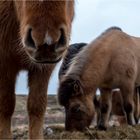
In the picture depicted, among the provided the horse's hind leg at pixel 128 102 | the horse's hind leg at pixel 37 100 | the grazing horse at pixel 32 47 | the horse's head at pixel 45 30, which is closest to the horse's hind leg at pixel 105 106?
the horse's hind leg at pixel 128 102

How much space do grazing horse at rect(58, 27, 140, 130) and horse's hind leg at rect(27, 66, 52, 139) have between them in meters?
3.28

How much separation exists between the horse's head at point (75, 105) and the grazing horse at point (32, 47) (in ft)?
11.2

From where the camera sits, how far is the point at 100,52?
10.8 meters

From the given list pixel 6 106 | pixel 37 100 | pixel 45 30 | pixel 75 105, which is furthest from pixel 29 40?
pixel 75 105

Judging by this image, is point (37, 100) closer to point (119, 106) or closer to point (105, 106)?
point (105, 106)

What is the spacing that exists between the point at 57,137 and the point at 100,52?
3.31 meters

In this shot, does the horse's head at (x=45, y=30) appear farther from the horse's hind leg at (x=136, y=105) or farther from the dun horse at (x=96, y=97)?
the horse's hind leg at (x=136, y=105)

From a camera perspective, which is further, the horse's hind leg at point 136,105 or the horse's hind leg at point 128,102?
the horse's hind leg at point 136,105

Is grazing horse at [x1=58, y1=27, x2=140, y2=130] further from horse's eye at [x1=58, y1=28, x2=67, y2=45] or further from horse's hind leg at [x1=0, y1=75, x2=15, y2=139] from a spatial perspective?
horse's eye at [x1=58, y1=28, x2=67, y2=45]

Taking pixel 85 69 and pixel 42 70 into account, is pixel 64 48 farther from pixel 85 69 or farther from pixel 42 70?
pixel 85 69

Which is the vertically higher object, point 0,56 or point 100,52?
point 0,56

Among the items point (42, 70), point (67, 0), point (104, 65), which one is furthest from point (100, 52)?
point (67, 0)

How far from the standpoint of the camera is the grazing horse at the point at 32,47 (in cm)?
424

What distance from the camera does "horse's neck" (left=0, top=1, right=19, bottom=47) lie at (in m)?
5.50
